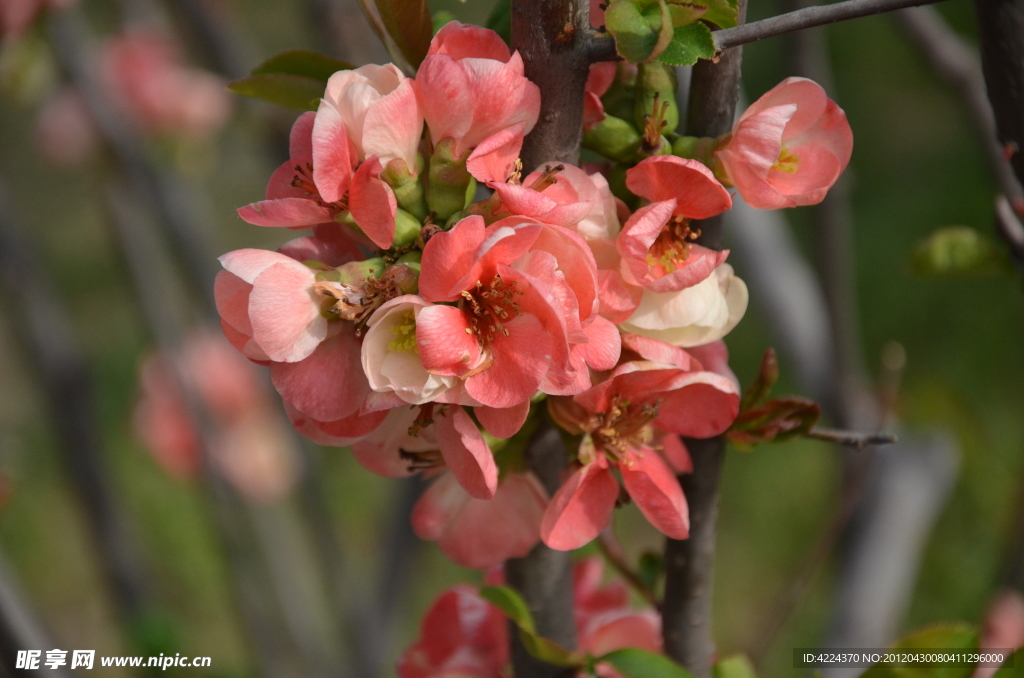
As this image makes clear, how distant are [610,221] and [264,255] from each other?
152 mm

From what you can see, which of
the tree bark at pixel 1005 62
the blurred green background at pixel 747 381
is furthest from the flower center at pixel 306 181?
the blurred green background at pixel 747 381

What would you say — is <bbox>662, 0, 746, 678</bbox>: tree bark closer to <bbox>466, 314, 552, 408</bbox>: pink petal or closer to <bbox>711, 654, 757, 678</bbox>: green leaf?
<bbox>711, 654, 757, 678</bbox>: green leaf

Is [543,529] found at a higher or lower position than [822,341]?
higher

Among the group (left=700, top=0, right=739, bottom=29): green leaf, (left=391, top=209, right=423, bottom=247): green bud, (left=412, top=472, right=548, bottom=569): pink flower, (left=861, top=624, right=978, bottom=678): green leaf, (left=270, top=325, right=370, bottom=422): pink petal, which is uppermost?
(left=700, top=0, right=739, bottom=29): green leaf

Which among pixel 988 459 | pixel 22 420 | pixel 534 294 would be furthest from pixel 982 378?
pixel 22 420

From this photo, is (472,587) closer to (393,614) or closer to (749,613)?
(393,614)

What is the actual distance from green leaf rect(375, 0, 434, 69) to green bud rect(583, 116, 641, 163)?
0.09 meters

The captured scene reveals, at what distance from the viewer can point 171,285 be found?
3023mm

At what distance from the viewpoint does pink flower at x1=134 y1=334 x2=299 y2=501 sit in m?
1.55

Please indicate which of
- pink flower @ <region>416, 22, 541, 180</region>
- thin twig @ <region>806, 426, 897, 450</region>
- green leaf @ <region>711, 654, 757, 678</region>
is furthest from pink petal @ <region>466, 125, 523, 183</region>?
green leaf @ <region>711, 654, 757, 678</region>

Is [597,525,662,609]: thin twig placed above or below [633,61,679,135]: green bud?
below

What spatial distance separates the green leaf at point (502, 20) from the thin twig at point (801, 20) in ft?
0.37

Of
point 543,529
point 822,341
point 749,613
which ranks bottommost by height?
point 749,613

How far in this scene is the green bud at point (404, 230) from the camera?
13.4 inches
